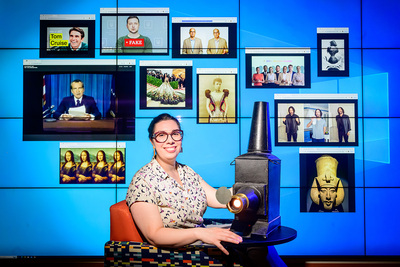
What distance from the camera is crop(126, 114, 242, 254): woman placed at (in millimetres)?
1892

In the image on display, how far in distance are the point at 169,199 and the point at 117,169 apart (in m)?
1.07

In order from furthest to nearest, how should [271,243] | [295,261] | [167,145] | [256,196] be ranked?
[295,261] → [167,145] → [256,196] → [271,243]

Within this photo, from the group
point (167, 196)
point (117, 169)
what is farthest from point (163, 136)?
point (117, 169)

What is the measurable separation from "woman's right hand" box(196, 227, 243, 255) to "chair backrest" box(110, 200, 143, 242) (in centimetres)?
43

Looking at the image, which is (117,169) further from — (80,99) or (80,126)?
(80,99)

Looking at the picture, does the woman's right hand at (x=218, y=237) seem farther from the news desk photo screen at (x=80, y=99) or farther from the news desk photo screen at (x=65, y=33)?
the news desk photo screen at (x=65, y=33)

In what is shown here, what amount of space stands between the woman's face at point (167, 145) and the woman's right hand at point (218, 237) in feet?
1.90

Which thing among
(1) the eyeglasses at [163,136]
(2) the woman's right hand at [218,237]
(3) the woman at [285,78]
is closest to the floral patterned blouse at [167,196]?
(1) the eyeglasses at [163,136]

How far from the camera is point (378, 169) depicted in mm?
3098

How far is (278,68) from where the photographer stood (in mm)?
3094

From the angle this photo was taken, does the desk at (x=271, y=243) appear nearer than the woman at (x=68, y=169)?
Yes

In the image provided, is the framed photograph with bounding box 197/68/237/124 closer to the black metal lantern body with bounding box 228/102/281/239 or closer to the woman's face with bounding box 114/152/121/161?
the woman's face with bounding box 114/152/121/161

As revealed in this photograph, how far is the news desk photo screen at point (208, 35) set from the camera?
309cm

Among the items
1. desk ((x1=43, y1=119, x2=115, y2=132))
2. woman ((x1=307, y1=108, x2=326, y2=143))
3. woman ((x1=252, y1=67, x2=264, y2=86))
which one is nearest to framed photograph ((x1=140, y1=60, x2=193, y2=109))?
desk ((x1=43, y1=119, x2=115, y2=132))
